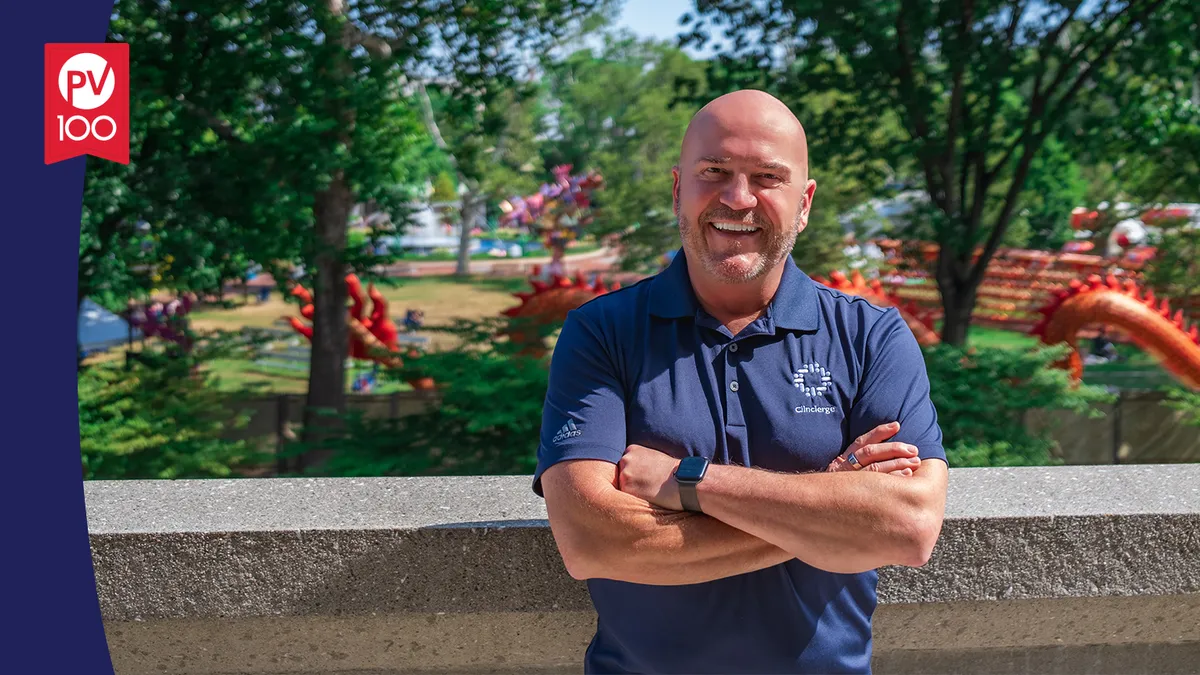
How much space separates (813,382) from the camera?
2.07m

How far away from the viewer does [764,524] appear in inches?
74.1

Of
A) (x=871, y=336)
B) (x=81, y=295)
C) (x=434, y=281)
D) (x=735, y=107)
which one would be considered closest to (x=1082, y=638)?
(x=871, y=336)

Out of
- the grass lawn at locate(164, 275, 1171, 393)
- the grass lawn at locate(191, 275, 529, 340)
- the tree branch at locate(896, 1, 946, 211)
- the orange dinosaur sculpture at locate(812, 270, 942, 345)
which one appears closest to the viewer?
the tree branch at locate(896, 1, 946, 211)

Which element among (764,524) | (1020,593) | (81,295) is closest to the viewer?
(764,524)

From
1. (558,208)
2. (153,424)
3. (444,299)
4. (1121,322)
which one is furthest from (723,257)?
(444,299)

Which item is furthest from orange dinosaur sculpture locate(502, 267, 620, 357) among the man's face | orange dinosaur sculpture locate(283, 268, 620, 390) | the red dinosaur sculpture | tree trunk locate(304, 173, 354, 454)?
the man's face

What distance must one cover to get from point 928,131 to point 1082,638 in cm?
798

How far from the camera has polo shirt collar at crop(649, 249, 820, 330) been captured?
2.11 metres

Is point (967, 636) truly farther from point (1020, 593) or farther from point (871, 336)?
point (871, 336)

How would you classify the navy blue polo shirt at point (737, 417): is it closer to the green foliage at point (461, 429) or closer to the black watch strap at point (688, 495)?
the black watch strap at point (688, 495)

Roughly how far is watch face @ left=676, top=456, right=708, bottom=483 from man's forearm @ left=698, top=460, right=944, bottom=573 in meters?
0.02

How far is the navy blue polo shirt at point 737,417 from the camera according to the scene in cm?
198

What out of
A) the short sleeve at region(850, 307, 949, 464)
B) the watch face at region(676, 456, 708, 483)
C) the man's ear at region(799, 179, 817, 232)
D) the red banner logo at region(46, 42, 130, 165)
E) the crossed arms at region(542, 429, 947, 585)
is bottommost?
the crossed arms at region(542, 429, 947, 585)

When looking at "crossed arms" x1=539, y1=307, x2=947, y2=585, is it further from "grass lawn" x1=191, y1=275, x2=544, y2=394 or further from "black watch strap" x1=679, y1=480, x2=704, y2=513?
"grass lawn" x1=191, y1=275, x2=544, y2=394
